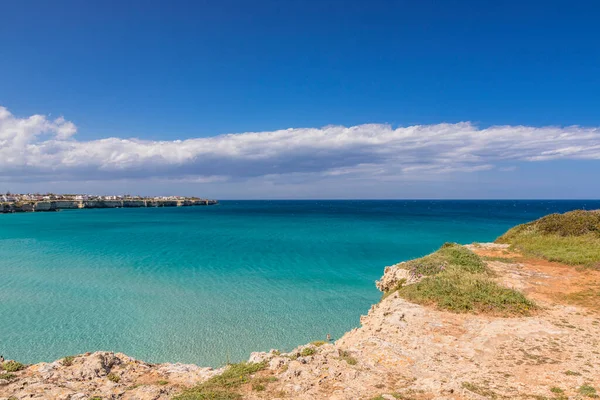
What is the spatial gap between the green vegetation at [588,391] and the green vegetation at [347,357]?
5.73 meters

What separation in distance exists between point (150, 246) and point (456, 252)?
4256 cm

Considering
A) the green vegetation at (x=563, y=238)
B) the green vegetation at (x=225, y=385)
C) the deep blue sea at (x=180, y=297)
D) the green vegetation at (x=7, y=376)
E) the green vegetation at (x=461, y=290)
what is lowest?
the deep blue sea at (x=180, y=297)

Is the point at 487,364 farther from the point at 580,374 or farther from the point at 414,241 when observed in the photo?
the point at 414,241

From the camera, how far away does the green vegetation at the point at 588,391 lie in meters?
8.03

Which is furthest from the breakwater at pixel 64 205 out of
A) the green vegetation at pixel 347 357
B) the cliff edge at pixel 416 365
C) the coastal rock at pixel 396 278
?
the green vegetation at pixel 347 357

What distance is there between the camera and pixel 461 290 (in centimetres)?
1585

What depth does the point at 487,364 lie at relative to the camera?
9.95 m

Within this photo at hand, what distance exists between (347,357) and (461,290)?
844 cm

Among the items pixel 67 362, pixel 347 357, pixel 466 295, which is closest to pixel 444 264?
pixel 466 295

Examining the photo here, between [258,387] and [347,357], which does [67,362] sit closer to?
[258,387]

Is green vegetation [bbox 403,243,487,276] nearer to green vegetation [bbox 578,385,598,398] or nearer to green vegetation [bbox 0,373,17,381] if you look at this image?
green vegetation [bbox 578,385,598,398]

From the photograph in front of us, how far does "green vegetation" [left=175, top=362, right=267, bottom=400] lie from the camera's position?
8.30 m

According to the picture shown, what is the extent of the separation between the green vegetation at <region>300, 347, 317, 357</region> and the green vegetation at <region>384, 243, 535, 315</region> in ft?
22.8

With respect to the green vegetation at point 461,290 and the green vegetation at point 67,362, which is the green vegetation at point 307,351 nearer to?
the green vegetation at point 461,290
